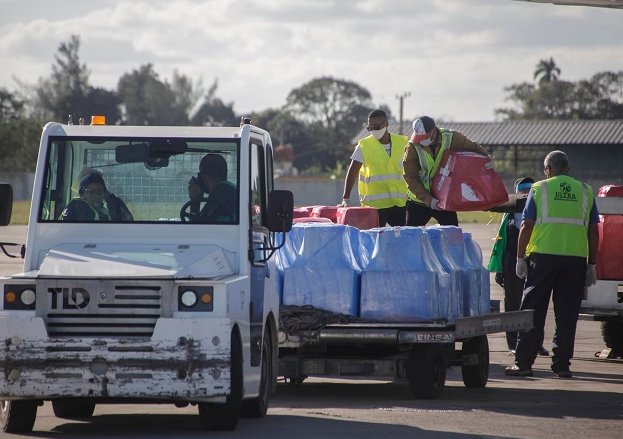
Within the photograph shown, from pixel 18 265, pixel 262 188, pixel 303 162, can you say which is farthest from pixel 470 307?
pixel 303 162

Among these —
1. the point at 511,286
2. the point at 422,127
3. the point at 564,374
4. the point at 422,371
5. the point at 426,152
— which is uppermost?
the point at 422,127

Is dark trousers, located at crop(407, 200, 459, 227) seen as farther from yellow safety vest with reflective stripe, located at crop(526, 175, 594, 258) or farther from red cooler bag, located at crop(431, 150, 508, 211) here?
yellow safety vest with reflective stripe, located at crop(526, 175, 594, 258)

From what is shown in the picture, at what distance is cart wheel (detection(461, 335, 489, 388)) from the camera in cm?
1314

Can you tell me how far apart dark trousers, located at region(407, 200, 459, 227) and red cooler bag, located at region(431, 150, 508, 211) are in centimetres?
26

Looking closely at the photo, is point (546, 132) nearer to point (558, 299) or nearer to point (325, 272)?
point (558, 299)

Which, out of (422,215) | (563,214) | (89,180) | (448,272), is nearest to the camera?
(89,180)

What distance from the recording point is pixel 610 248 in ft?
50.3

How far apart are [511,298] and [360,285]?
4.35m

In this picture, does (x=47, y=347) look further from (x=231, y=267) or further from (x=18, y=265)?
(x=18, y=265)

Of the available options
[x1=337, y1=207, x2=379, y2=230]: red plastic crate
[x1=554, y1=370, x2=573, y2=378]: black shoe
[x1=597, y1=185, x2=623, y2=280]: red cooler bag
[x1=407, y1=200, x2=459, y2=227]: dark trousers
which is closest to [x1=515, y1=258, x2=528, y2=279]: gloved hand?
[x1=407, y1=200, x2=459, y2=227]: dark trousers

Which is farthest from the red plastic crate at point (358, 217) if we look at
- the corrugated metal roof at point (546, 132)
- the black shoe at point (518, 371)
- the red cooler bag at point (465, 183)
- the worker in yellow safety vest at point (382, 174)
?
the corrugated metal roof at point (546, 132)

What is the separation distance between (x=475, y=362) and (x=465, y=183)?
1.85 meters

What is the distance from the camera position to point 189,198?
425 inches

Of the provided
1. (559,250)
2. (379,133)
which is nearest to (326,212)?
(379,133)
